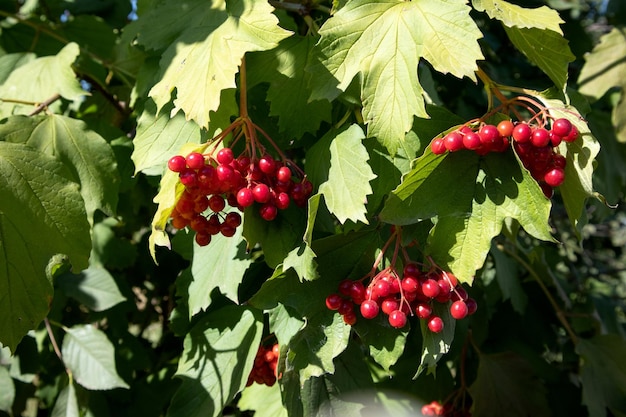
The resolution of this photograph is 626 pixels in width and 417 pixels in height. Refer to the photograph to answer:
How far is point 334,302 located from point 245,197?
0.32 metres

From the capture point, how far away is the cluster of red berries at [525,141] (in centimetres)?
120

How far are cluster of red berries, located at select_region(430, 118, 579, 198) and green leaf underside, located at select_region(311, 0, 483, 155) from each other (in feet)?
0.32

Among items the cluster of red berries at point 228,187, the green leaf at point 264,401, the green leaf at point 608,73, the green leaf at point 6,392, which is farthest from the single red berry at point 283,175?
the green leaf at point 608,73

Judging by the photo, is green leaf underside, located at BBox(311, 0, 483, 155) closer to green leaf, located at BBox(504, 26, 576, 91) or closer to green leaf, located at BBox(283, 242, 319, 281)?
green leaf, located at BBox(504, 26, 576, 91)

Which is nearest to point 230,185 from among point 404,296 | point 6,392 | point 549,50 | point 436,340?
point 404,296

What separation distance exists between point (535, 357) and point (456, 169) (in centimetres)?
162

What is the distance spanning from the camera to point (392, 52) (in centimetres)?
132

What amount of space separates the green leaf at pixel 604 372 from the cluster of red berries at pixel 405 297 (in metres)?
1.32

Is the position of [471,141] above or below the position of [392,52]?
below

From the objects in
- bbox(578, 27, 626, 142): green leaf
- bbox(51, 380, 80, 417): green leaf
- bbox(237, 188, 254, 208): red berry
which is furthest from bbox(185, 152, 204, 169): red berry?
bbox(578, 27, 626, 142): green leaf

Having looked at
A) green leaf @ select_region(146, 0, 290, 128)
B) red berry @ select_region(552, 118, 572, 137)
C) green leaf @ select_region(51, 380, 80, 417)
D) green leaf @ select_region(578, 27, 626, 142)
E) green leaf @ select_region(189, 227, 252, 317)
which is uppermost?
green leaf @ select_region(146, 0, 290, 128)

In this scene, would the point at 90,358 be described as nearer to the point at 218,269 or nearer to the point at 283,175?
the point at 218,269

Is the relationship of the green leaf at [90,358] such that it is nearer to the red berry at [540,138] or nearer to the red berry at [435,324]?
the red berry at [435,324]

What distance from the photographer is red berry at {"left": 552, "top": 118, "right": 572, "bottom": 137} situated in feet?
3.87
